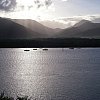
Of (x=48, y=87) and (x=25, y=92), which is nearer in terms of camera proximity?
(x=25, y=92)

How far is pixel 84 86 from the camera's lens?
6156 cm

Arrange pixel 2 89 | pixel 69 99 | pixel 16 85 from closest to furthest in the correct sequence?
pixel 69 99
pixel 2 89
pixel 16 85

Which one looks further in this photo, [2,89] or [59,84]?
[59,84]

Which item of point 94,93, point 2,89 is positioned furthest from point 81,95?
point 2,89

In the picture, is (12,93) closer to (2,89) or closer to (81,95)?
(2,89)

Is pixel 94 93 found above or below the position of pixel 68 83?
below

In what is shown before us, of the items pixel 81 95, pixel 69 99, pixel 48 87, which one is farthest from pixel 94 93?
pixel 48 87

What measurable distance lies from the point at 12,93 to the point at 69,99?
1139 centimetres

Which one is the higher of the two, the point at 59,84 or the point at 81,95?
the point at 59,84

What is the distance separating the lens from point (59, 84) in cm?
6506

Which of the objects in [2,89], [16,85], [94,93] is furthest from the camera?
[16,85]

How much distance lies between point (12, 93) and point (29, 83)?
519 inches

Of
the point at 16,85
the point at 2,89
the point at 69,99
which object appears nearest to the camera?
the point at 69,99

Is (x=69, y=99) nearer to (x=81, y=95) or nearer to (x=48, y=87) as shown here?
(x=81, y=95)
